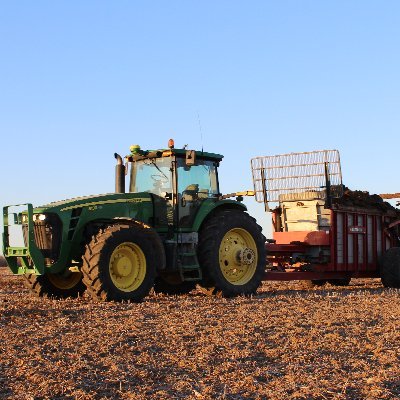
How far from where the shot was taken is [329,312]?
961cm

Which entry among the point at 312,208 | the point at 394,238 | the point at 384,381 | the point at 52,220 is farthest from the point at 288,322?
the point at 394,238

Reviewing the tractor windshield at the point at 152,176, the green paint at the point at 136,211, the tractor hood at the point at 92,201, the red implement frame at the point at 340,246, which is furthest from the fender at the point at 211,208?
the red implement frame at the point at 340,246

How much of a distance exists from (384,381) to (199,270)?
6.46m

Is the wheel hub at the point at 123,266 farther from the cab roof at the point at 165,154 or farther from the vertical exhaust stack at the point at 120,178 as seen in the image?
the cab roof at the point at 165,154

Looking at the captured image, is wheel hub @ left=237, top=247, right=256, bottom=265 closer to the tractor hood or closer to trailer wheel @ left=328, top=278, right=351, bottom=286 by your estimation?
the tractor hood

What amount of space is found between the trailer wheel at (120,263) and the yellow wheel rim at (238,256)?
1.51 meters

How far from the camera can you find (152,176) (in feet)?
40.4

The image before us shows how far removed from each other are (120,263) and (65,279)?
1847mm

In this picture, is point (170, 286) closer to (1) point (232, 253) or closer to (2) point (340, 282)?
(1) point (232, 253)

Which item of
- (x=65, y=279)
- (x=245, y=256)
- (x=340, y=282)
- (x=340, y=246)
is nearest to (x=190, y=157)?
(x=245, y=256)

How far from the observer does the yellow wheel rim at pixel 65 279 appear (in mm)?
12245

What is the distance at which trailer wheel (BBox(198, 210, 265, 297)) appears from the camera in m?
11.9

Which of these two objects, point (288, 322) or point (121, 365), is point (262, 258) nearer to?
point (288, 322)

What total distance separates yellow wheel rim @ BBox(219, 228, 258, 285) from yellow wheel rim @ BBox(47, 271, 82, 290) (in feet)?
8.22
